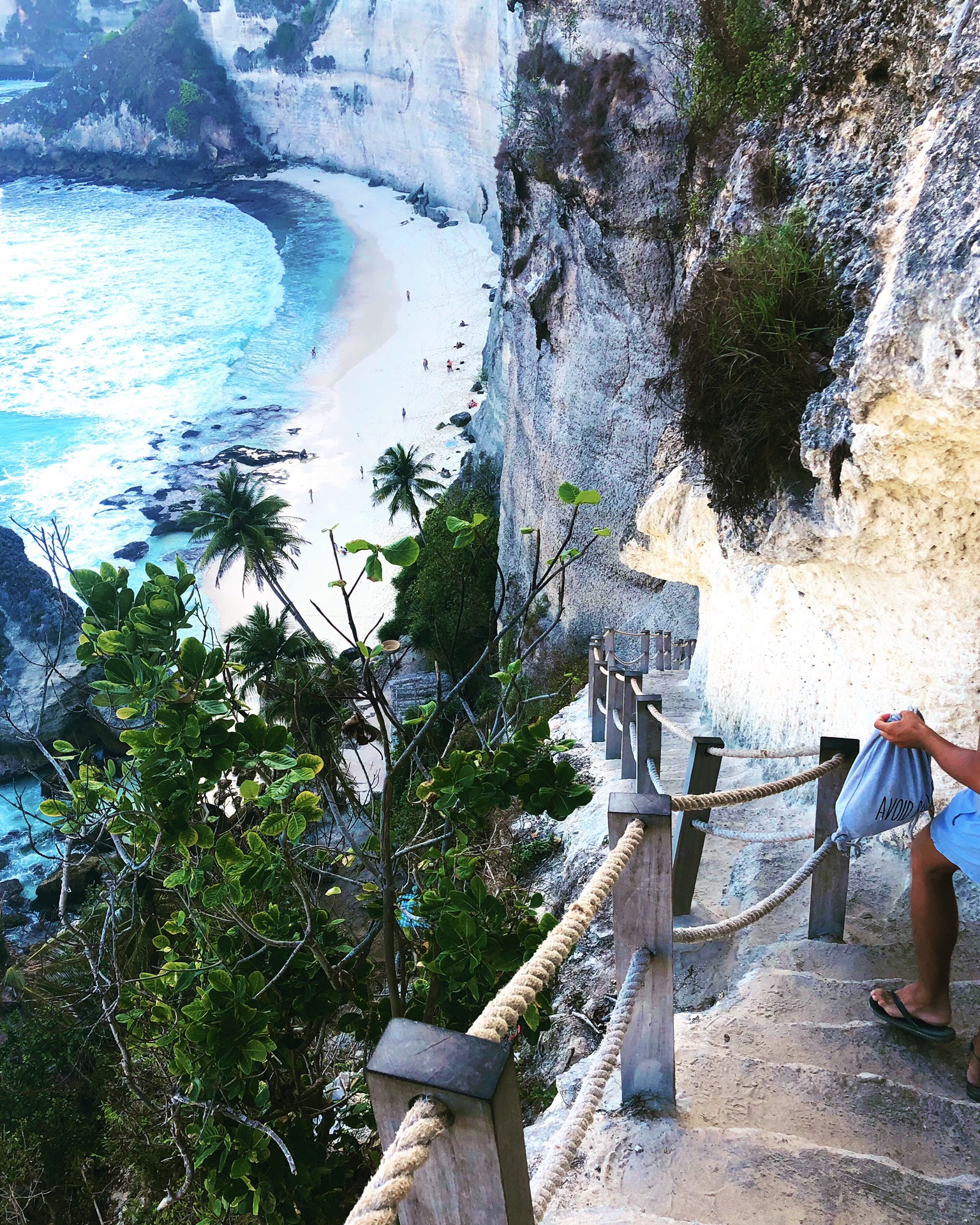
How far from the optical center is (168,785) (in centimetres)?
271

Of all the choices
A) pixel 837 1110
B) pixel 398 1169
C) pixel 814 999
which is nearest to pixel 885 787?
pixel 814 999

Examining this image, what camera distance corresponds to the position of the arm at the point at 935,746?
2564mm

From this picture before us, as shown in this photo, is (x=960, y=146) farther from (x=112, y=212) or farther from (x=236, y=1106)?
(x=112, y=212)

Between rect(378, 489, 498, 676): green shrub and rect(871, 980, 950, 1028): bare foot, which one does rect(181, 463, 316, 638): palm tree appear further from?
rect(871, 980, 950, 1028): bare foot

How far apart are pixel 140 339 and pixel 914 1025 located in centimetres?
4739

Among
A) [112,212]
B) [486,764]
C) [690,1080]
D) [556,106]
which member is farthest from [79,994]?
[112,212]

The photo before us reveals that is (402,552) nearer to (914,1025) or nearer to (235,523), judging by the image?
(914,1025)

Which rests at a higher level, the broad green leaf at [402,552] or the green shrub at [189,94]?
the green shrub at [189,94]

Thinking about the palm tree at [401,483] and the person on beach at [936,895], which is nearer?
the person on beach at [936,895]

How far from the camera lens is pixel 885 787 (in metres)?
2.93

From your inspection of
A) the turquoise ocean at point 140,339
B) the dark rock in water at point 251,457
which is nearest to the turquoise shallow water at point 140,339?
the turquoise ocean at point 140,339

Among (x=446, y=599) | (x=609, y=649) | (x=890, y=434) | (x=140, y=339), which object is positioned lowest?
(x=446, y=599)

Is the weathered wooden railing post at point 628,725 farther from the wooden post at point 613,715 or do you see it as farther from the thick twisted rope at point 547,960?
the thick twisted rope at point 547,960

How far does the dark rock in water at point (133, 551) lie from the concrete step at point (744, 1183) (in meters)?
29.0
